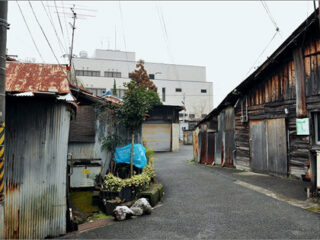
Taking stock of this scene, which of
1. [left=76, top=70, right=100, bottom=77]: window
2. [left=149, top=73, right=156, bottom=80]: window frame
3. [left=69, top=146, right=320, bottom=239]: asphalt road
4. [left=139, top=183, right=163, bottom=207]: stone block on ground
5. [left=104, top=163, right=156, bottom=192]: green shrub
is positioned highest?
[left=149, top=73, right=156, bottom=80]: window frame

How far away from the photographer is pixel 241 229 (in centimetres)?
543

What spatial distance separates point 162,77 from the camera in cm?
5344

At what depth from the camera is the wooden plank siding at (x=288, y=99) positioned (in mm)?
9617

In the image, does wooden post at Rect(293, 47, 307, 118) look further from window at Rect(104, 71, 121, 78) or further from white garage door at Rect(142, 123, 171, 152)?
window at Rect(104, 71, 121, 78)

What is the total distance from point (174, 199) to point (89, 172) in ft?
11.0

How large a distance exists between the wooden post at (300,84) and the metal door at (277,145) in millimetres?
976

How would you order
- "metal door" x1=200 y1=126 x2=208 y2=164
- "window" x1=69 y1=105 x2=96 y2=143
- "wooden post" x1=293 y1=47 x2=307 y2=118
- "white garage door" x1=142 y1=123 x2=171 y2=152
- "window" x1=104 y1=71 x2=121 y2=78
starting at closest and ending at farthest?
"window" x1=69 y1=105 x2=96 y2=143 < "wooden post" x1=293 y1=47 x2=307 y2=118 < "metal door" x1=200 y1=126 x2=208 y2=164 < "white garage door" x1=142 y1=123 x2=171 y2=152 < "window" x1=104 y1=71 x2=121 y2=78

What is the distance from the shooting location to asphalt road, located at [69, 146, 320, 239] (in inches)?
207

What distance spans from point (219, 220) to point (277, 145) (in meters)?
6.59

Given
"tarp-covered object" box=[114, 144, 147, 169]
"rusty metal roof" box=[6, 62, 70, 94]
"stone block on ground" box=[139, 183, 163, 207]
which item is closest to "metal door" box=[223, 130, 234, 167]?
"tarp-covered object" box=[114, 144, 147, 169]

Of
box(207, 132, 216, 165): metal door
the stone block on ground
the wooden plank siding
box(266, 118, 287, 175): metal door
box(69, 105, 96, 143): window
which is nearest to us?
the stone block on ground

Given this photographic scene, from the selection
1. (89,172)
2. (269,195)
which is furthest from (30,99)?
(269,195)

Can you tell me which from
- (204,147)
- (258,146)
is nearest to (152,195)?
(258,146)

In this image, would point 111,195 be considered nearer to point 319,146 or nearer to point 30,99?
point 30,99
